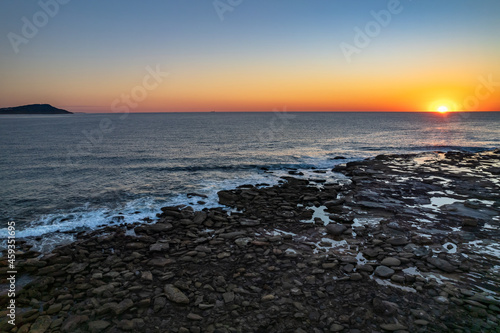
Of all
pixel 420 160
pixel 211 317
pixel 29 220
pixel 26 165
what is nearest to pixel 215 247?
pixel 211 317

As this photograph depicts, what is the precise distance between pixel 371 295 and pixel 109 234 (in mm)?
12896

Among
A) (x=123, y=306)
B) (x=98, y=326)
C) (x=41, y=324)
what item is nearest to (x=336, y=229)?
(x=123, y=306)

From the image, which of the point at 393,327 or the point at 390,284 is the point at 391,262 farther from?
the point at 393,327

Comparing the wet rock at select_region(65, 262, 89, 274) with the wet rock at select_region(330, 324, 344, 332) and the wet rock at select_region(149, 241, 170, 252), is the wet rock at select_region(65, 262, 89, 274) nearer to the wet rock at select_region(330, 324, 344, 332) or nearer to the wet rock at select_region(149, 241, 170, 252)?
the wet rock at select_region(149, 241, 170, 252)

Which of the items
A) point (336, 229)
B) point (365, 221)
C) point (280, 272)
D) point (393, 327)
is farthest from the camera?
point (365, 221)

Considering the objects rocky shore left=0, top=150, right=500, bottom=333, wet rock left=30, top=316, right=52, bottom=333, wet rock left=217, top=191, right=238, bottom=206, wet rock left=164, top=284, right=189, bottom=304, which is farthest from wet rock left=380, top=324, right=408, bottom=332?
wet rock left=217, top=191, right=238, bottom=206

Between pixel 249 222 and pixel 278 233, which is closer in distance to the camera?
pixel 278 233

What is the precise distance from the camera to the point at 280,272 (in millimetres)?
10836

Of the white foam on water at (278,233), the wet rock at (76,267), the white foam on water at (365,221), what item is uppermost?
the white foam on water at (365,221)

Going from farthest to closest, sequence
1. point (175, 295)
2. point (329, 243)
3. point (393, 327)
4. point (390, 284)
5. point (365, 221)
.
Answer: point (365, 221)
point (329, 243)
point (390, 284)
point (175, 295)
point (393, 327)

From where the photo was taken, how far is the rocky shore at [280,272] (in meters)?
8.23

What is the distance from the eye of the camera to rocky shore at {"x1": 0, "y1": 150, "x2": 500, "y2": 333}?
823 centimetres

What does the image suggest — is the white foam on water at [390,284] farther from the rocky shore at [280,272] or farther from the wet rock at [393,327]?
the wet rock at [393,327]

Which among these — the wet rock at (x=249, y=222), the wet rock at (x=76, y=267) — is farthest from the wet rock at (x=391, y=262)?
the wet rock at (x=76, y=267)
